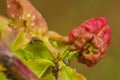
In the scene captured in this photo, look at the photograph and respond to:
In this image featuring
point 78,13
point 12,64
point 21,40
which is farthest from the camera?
point 78,13

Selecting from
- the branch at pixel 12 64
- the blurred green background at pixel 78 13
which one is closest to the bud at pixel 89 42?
the branch at pixel 12 64

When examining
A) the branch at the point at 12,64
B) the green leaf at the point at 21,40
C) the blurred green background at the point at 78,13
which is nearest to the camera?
the branch at the point at 12,64

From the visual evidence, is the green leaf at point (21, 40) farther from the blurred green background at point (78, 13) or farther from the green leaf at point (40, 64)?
the blurred green background at point (78, 13)

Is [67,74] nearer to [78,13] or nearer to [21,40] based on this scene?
[21,40]

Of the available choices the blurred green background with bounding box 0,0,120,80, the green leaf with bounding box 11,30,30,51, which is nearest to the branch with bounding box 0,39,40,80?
the green leaf with bounding box 11,30,30,51

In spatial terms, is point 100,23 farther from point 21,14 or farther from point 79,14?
point 79,14

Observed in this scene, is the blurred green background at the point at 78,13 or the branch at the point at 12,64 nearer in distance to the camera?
the branch at the point at 12,64

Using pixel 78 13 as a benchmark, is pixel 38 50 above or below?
below

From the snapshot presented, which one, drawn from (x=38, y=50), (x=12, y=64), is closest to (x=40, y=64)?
(x=38, y=50)

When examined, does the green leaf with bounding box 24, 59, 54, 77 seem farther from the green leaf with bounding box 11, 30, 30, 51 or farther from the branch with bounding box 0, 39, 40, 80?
the branch with bounding box 0, 39, 40, 80
